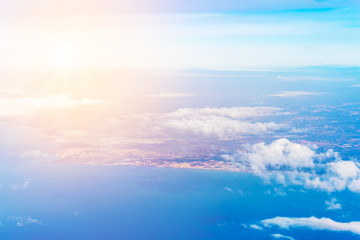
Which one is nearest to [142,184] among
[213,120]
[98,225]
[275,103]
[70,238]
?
[98,225]

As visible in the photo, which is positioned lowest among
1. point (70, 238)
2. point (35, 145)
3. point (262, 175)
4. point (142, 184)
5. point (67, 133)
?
point (70, 238)

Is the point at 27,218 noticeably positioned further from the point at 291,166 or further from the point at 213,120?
the point at 213,120

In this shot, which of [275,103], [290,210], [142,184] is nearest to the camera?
[290,210]

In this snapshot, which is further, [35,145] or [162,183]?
[35,145]

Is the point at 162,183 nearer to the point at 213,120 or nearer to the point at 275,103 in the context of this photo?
the point at 213,120

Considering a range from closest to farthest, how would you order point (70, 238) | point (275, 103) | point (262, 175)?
point (70, 238) < point (262, 175) < point (275, 103)

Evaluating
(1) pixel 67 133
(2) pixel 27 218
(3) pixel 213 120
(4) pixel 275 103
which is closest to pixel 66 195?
(2) pixel 27 218

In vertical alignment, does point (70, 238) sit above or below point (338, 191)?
below
